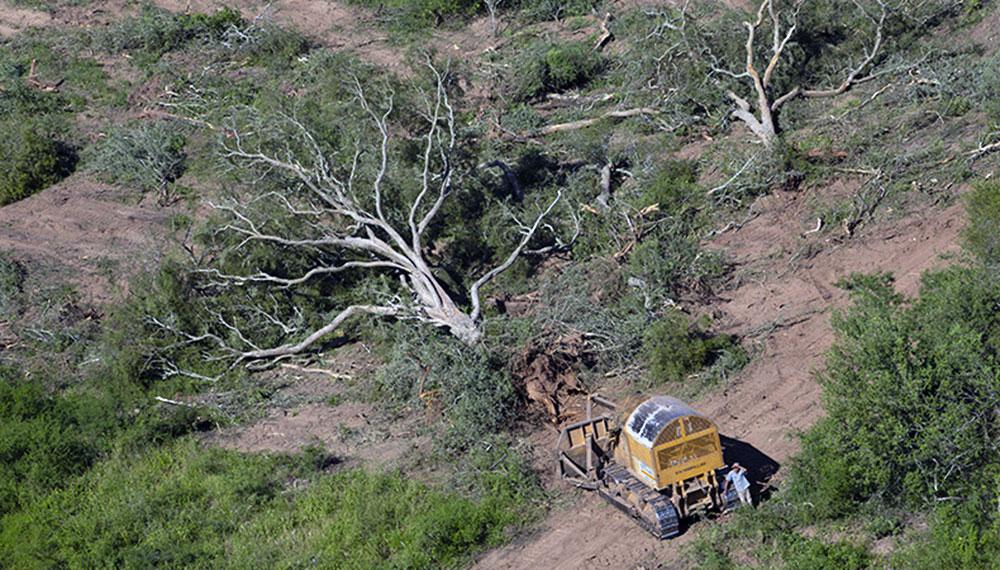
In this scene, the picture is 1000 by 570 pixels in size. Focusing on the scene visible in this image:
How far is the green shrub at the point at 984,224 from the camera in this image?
55.3ft

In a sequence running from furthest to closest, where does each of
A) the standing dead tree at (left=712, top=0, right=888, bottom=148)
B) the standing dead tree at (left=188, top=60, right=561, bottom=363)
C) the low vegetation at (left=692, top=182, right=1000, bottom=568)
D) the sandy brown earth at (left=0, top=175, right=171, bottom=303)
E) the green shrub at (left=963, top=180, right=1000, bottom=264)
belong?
the standing dead tree at (left=712, top=0, right=888, bottom=148) < the sandy brown earth at (left=0, top=175, right=171, bottom=303) < the standing dead tree at (left=188, top=60, right=561, bottom=363) < the green shrub at (left=963, top=180, right=1000, bottom=264) < the low vegetation at (left=692, top=182, right=1000, bottom=568)

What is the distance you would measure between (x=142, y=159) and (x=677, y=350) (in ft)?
45.4

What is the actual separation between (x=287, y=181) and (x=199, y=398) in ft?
15.0

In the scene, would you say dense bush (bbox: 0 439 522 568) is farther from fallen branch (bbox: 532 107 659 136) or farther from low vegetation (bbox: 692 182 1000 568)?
fallen branch (bbox: 532 107 659 136)

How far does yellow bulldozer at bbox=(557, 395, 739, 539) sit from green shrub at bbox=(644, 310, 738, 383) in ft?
8.11

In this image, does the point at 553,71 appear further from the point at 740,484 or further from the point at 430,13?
the point at 740,484

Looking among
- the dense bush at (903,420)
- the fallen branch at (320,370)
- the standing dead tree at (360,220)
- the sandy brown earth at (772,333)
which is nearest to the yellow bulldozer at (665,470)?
the sandy brown earth at (772,333)

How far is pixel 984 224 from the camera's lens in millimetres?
17203

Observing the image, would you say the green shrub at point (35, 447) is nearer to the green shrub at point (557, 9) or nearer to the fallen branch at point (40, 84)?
the fallen branch at point (40, 84)

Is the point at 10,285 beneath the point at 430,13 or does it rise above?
beneath

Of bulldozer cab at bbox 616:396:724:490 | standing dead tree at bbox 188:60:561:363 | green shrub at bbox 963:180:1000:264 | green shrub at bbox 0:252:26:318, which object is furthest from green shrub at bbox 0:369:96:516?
green shrub at bbox 963:180:1000:264

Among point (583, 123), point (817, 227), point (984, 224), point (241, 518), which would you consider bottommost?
point (241, 518)

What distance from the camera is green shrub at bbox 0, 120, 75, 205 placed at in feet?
82.7

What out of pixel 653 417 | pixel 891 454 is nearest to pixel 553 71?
pixel 653 417
